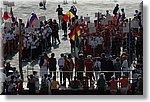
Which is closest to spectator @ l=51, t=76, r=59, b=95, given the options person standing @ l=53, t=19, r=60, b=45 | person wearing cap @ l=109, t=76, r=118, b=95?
person wearing cap @ l=109, t=76, r=118, b=95

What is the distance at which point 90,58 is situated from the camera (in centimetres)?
2033

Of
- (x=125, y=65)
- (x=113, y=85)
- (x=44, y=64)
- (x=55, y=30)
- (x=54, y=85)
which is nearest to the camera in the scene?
(x=113, y=85)

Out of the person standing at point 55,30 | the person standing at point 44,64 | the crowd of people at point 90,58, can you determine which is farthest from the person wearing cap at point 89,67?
the person standing at point 55,30

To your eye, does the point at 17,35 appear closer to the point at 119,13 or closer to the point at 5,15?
the point at 5,15

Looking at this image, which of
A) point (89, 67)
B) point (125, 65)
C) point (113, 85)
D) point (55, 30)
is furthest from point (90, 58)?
point (55, 30)

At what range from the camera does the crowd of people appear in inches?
778

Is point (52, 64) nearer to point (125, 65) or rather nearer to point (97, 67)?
point (97, 67)

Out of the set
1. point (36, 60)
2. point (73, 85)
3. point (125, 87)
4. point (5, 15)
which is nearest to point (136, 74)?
point (125, 87)

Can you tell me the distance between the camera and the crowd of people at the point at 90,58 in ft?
64.8

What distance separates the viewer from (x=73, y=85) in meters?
20.0

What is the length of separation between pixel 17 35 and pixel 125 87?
3.95 meters

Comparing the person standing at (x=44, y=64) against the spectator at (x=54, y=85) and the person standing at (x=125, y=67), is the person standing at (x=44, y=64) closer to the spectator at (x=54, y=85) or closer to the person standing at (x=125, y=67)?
the spectator at (x=54, y=85)

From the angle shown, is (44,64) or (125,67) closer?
(125,67)

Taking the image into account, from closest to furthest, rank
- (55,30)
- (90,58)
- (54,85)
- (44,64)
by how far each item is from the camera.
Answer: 1. (54,85)
2. (90,58)
3. (44,64)
4. (55,30)
